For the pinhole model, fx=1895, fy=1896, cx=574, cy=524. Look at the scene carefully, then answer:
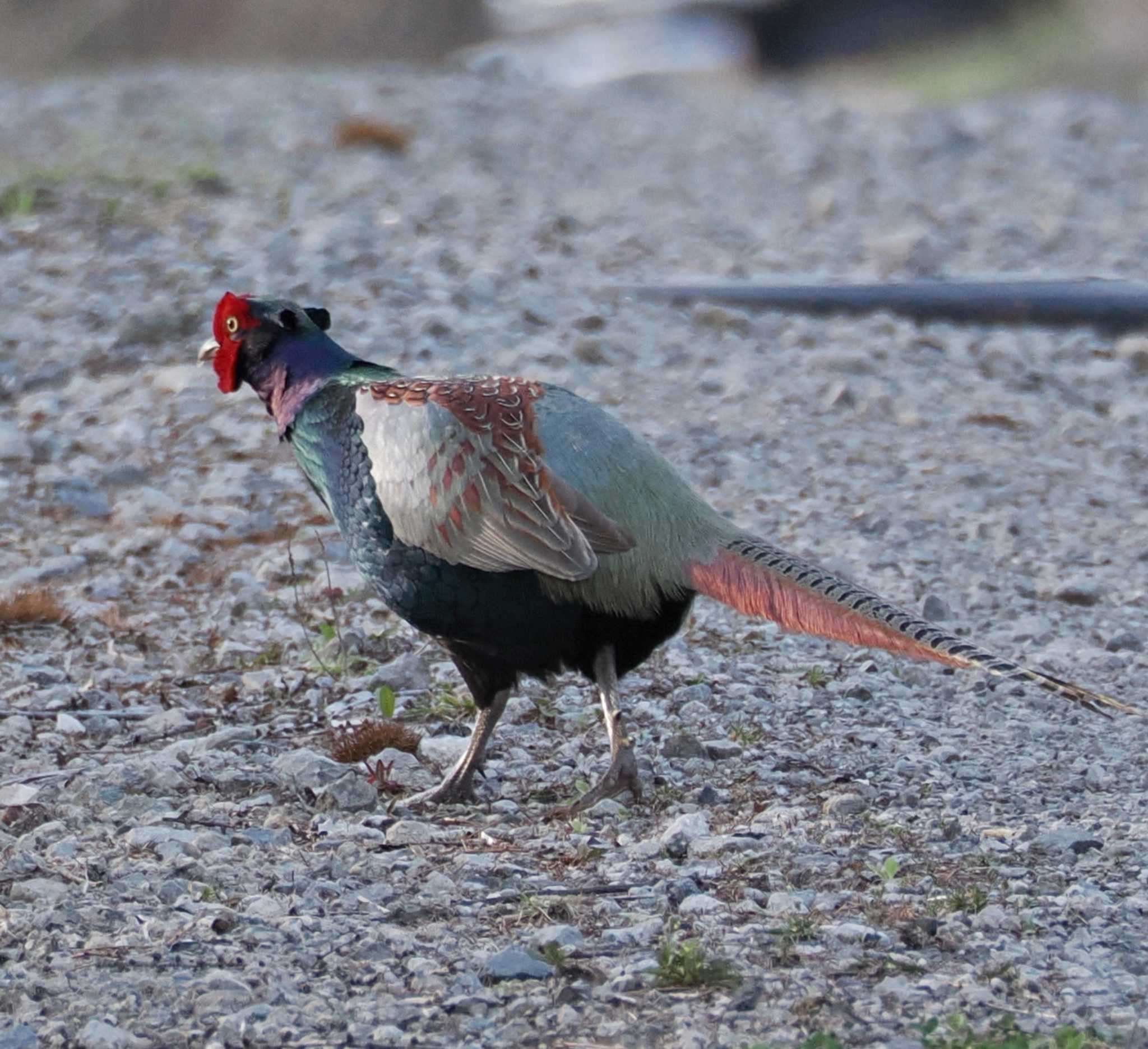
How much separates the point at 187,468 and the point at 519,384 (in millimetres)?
2082

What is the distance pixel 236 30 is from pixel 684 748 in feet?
51.7

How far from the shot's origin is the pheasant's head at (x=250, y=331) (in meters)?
4.07

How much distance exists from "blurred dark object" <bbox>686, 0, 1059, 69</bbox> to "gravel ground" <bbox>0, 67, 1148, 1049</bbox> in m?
7.20

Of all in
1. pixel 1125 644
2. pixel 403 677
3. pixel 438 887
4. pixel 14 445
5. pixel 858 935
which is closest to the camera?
pixel 858 935

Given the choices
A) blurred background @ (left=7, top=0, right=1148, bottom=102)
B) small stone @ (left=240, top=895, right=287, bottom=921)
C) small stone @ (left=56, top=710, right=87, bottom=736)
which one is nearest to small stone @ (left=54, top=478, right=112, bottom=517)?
small stone @ (left=56, top=710, right=87, bottom=736)

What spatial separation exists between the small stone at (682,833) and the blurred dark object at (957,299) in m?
4.00

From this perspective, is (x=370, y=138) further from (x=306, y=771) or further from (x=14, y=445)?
(x=306, y=771)

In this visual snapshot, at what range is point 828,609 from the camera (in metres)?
3.59

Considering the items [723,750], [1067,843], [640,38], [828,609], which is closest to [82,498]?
[723,750]

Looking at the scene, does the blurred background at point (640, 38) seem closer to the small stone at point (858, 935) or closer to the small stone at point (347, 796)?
the small stone at point (347, 796)

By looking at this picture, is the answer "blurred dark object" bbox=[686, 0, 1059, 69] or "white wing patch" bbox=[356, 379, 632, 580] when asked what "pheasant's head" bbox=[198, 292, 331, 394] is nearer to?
"white wing patch" bbox=[356, 379, 632, 580]

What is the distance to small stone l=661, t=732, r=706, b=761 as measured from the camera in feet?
13.2

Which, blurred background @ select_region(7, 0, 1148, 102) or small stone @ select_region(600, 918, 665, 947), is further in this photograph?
blurred background @ select_region(7, 0, 1148, 102)

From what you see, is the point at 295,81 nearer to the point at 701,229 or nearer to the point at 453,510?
the point at 701,229
